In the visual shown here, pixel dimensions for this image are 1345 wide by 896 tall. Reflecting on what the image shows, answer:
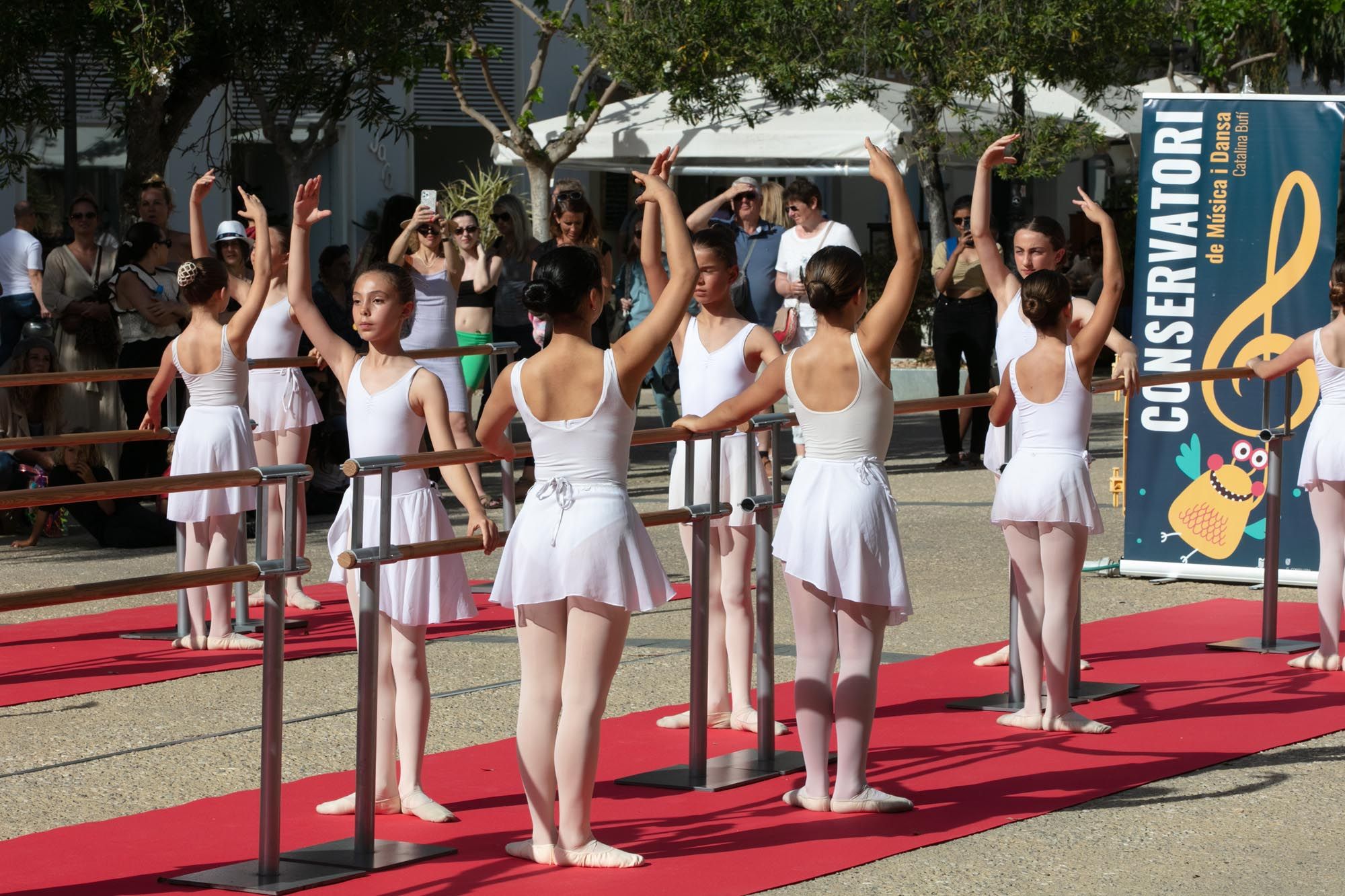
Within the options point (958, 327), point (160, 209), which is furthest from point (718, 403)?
point (958, 327)

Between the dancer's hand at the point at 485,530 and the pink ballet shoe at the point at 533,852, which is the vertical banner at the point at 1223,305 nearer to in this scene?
the dancer's hand at the point at 485,530

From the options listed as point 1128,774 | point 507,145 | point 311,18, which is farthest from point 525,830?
point 507,145

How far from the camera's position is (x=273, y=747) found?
17.0 feet

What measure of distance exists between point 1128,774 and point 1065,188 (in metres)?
32.7

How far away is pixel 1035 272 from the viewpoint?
7.43 metres

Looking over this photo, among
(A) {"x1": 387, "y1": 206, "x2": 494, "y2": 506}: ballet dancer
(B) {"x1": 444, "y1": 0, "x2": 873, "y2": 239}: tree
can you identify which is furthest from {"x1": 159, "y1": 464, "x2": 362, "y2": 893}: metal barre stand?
(B) {"x1": 444, "y1": 0, "x2": 873, "y2": 239}: tree

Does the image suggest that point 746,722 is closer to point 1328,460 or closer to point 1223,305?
point 1328,460

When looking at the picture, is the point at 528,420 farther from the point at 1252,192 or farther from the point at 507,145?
the point at 507,145

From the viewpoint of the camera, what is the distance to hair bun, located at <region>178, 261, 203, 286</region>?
8.67 metres

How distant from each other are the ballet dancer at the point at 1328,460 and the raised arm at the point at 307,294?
13.7 ft

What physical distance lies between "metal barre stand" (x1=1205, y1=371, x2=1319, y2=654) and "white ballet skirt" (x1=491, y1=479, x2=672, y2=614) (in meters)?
4.53

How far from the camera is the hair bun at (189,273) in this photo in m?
8.67

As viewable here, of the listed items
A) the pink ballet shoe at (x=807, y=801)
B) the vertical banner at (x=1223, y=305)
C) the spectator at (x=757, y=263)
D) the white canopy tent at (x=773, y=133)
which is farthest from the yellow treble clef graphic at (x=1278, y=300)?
the white canopy tent at (x=773, y=133)

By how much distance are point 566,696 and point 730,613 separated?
1974 millimetres
